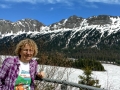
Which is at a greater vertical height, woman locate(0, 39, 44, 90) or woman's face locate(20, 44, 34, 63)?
woman's face locate(20, 44, 34, 63)

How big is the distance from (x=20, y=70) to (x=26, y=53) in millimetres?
207

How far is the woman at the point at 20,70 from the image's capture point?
2.85m

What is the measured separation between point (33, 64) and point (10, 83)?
1.27ft

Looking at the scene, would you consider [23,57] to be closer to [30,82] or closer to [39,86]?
[30,82]

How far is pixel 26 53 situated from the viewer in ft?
9.73

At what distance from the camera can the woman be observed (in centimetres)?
285

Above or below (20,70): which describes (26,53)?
above

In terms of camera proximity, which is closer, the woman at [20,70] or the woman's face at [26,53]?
the woman at [20,70]

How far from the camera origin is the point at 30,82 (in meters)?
2.97

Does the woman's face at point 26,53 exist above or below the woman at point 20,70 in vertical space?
above

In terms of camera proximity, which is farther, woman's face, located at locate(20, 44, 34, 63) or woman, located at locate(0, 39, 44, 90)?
woman's face, located at locate(20, 44, 34, 63)

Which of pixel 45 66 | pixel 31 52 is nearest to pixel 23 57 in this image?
pixel 31 52

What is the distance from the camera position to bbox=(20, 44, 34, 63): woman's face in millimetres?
2967

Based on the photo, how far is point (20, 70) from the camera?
2916 millimetres
